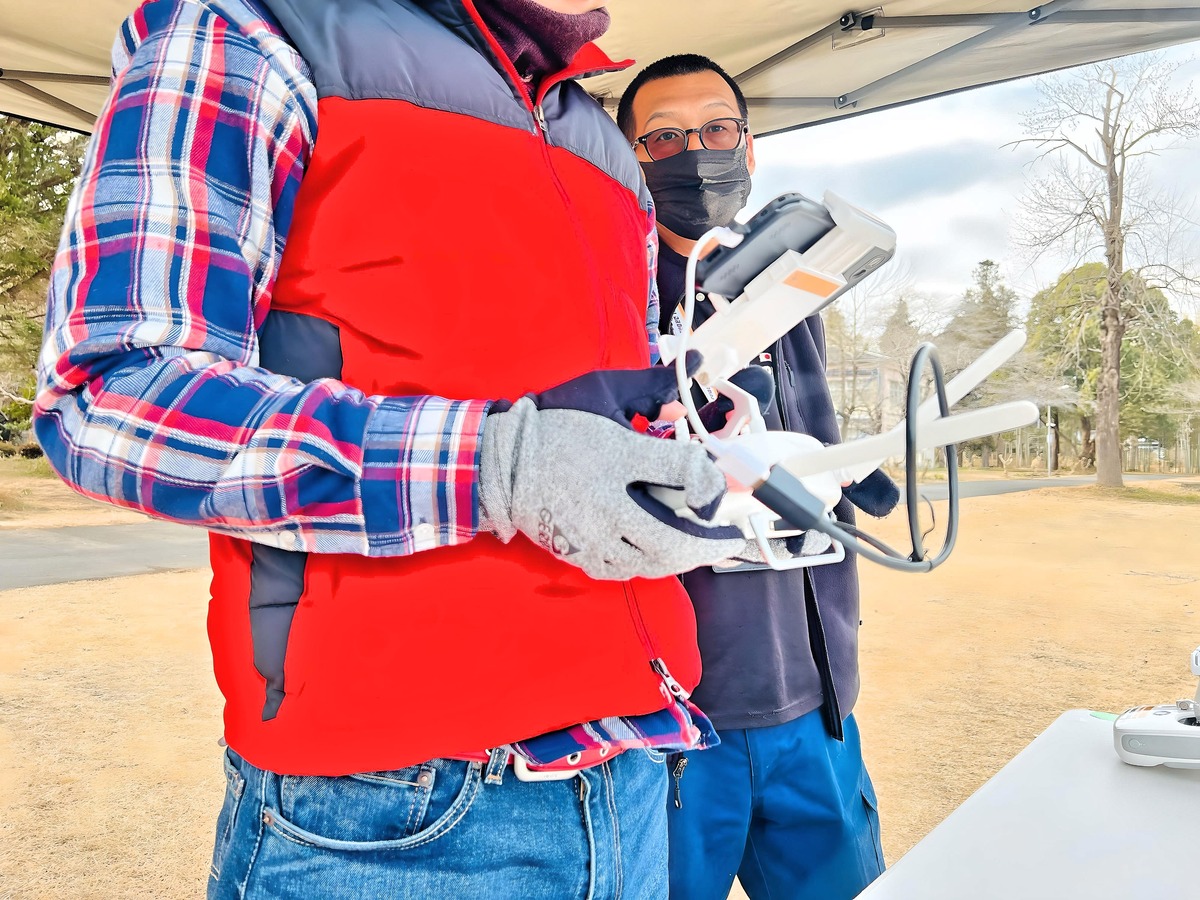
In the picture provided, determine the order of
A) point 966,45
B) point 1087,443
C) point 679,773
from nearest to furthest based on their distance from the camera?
point 679,773 → point 966,45 → point 1087,443

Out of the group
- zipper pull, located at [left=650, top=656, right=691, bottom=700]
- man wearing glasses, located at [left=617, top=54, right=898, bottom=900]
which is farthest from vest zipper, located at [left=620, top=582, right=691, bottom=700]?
man wearing glasses, located at [left=617, top=54, right=898, bottom=900]

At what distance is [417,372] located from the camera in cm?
47

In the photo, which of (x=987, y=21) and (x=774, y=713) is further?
(x=987, y=21)

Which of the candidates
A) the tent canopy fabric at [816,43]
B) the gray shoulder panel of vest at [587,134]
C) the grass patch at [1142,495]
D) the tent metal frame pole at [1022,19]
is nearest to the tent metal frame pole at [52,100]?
the tent canopy fabric at [816,43]

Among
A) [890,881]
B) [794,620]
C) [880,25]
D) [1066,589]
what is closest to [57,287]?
[890,881]

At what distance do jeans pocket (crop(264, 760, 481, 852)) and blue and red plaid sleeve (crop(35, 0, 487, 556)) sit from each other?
137 mm

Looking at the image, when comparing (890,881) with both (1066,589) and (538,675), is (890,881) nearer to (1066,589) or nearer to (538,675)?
(538,675)

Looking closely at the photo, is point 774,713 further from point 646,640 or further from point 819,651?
point 646,640

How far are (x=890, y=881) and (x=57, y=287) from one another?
61cm

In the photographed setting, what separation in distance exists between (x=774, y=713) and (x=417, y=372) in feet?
2.47

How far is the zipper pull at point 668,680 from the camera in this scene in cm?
53

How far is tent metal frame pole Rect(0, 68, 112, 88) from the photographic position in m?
2.02

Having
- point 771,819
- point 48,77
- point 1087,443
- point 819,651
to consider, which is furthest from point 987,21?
point 1087,443

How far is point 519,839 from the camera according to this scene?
48cm
